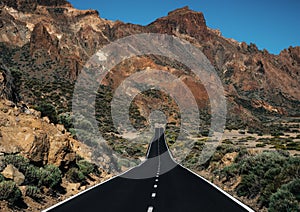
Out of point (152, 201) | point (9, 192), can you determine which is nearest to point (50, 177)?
point (9, 192)

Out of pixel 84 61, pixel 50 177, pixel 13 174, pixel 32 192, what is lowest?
pixel 32 192

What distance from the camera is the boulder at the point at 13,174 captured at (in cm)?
1086

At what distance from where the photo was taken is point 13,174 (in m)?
11.1

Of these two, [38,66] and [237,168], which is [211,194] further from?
[38,66]

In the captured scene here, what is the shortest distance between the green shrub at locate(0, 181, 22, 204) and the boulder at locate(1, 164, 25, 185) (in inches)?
47.6

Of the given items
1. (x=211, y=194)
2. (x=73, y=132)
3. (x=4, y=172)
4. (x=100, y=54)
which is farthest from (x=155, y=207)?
(x=100, y=54)

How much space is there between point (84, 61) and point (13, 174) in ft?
387

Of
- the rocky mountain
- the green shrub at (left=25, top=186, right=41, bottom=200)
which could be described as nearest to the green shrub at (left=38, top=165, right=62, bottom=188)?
the rocky mountain

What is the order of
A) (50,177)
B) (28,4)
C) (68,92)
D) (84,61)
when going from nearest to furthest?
(50,177), (68,92), (84,61), (28,4)

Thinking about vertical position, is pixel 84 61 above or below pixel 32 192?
above

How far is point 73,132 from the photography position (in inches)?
977

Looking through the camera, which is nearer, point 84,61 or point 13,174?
point 13,174

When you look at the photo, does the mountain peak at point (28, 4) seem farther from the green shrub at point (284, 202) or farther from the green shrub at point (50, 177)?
the green shrub at point (284, 202)

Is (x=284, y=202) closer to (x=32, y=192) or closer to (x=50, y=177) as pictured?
(x=32, y=192)
